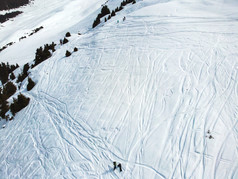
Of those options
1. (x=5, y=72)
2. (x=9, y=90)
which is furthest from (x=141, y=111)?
(x=5, y=72)

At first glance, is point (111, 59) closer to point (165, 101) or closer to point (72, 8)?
point (165, 101)

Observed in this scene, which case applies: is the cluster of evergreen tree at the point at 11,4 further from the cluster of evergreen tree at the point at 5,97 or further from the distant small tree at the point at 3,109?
the distant small tree at the point at 3,109

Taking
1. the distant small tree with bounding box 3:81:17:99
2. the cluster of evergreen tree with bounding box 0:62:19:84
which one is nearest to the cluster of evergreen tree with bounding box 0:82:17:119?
the distant small tree with bounding box 3:81:17:99

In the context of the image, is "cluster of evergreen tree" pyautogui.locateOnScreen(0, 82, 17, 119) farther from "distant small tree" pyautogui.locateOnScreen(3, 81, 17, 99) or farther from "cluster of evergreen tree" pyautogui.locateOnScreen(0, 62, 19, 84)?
"cluster of evergreen tree" pyautogui.locateOnScreen(0, 62, 19, 84)

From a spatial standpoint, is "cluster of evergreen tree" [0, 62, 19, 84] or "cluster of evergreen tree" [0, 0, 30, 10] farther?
"cluster of evergreen tree" [0, 0, 30, 10]

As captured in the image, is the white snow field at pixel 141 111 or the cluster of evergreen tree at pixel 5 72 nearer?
the white snow field at pixel 141 111

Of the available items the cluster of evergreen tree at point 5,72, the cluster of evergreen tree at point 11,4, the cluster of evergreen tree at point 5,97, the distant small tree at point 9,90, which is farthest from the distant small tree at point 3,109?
the cluster of evergreen tree at point 11,4

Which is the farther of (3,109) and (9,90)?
(9,90)

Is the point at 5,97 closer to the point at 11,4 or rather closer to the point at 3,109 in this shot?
the point at 3,109
